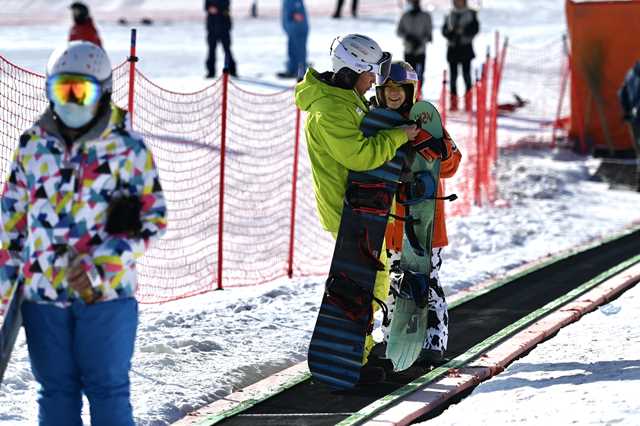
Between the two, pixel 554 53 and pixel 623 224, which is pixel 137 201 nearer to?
pixel 623 224

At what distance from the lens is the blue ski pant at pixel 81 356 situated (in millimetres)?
4785

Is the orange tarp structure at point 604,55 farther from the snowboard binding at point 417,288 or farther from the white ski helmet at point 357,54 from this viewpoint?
the white ski helmet at point 357,54

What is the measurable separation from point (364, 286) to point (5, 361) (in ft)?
8.02

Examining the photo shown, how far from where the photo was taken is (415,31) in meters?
19.3

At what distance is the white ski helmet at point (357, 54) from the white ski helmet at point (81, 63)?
2.17m

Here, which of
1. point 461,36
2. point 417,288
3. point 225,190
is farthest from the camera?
point 461,36

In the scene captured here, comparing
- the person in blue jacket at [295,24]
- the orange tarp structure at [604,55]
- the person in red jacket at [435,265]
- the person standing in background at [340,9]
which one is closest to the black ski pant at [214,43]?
the person in blue jacket at [295,24]

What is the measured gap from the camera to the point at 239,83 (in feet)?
66.3

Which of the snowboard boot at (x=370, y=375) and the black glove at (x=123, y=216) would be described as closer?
the black glove at (x=123, y=216)

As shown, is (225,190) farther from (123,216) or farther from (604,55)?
(123,216)

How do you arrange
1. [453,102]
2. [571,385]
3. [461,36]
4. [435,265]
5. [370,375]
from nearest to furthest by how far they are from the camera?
[571,385]
[370,375]
[435,265]
[453,102]
[461,36]

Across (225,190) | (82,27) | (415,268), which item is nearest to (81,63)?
(415,268)

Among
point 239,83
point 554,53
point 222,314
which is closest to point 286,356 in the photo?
point 222,314

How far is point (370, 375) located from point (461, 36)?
13003 mm
